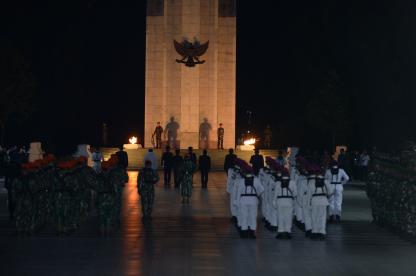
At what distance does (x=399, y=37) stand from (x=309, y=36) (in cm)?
3249

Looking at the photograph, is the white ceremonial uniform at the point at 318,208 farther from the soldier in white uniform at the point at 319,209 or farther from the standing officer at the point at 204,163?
the standing officer at the point at 204,163

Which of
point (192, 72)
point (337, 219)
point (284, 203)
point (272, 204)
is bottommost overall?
point (337, 219)

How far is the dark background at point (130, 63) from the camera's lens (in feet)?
214

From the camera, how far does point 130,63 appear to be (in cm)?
7738

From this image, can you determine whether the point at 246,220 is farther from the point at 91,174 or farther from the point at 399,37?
the point at 399,37

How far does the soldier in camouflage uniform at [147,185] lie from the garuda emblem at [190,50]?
34.5 metres

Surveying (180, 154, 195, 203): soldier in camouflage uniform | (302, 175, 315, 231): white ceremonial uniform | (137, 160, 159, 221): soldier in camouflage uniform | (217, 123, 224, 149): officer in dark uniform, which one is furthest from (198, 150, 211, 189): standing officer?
(217, 123, 224, 149): officer in dark uniform

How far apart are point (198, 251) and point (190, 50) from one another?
41457 mm

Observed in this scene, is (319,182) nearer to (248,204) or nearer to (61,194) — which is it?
(248,204)

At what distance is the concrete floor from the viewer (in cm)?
1730

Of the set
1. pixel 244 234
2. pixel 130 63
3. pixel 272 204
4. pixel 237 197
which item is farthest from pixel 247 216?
pixel 130 63

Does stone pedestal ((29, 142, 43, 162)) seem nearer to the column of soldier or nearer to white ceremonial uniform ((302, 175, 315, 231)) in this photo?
the column of soldier

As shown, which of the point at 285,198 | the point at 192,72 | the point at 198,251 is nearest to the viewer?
the point at 198,251

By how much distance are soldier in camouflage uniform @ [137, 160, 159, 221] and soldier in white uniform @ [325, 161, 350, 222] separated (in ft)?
16.7
